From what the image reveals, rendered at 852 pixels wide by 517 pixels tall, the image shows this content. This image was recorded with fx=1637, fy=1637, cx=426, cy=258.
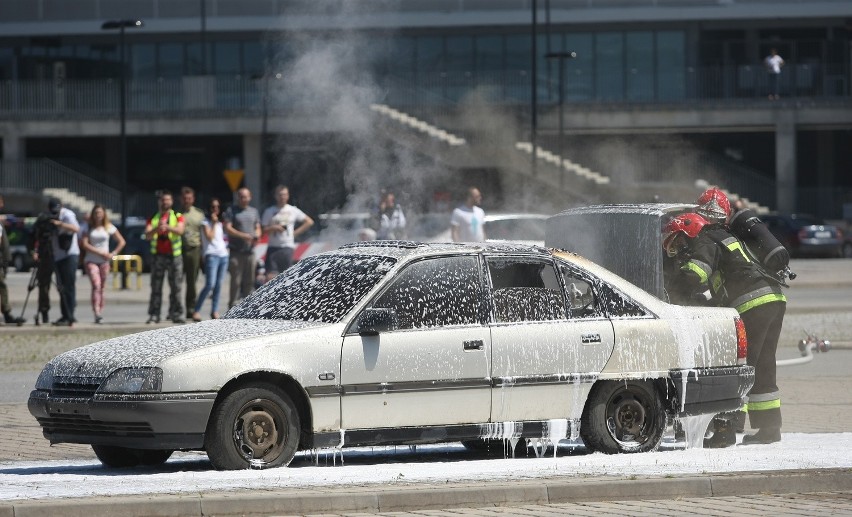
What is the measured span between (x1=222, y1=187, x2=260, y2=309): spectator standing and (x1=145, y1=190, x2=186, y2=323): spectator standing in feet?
2.19

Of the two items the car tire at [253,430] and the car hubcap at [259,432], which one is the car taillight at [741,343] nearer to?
the car tire at [253,430]

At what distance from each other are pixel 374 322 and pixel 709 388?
2.32 meters

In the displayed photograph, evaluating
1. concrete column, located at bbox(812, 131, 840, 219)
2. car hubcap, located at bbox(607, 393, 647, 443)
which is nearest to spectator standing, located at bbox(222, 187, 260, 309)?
car hubcap, located at bbox(607, 393, 647, 443)

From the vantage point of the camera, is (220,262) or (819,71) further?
(819,71)

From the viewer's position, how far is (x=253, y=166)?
189 ft

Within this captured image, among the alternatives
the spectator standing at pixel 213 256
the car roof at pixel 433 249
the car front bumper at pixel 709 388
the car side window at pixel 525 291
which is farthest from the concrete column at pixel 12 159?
the car front bumper at pixel 709 388

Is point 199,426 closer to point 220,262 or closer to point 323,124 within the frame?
point 220,262

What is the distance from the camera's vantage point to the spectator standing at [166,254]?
21.7 meters

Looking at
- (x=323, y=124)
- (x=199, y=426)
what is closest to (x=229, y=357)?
(x=199, y=426)

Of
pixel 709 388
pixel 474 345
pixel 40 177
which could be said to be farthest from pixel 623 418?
pixel 40 177

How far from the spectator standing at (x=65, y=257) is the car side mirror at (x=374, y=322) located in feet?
40.8

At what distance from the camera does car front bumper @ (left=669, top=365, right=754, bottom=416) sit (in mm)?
10344

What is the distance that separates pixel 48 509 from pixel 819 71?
51.1 metres

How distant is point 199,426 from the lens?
9.10 meters
